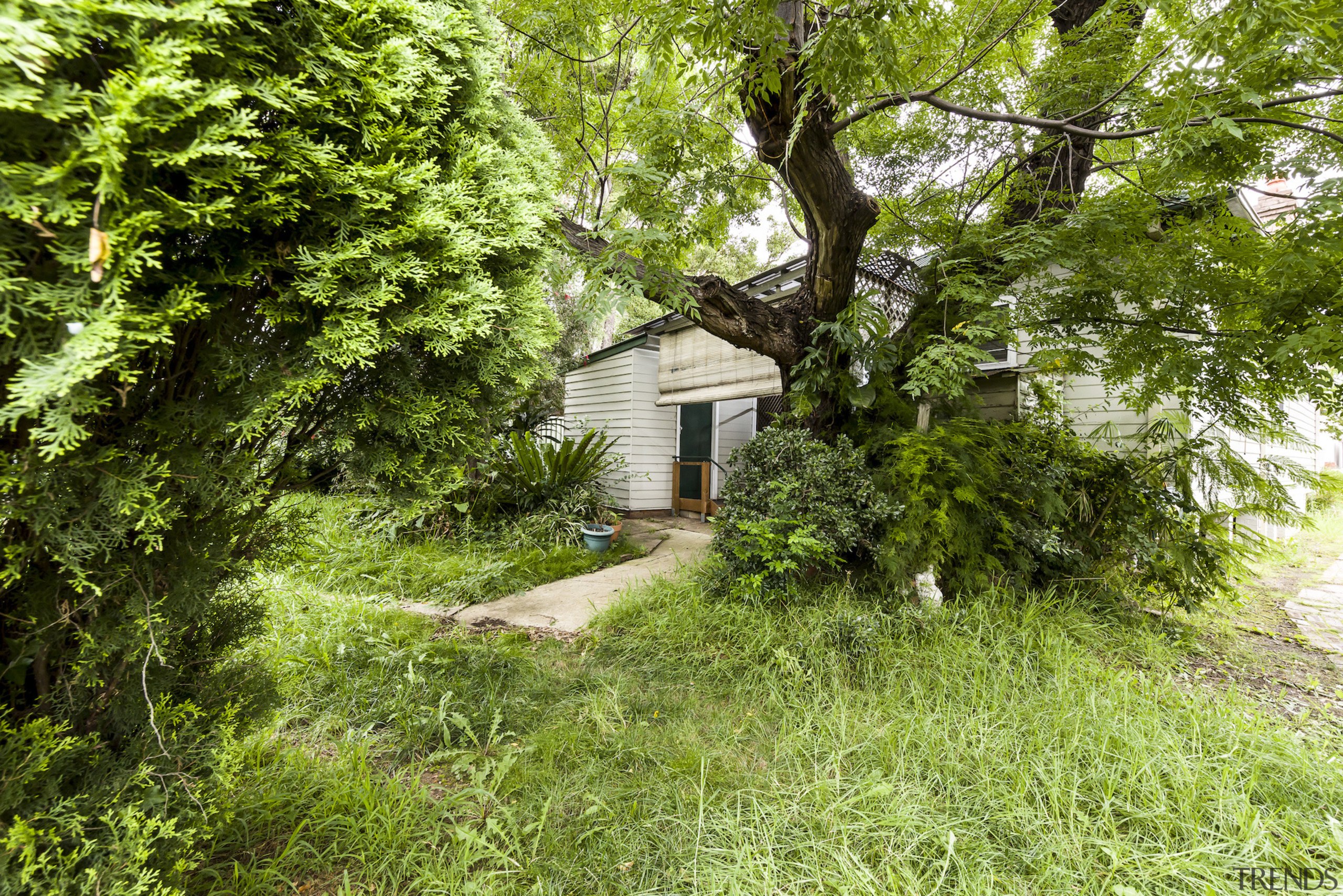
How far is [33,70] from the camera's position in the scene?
67cm

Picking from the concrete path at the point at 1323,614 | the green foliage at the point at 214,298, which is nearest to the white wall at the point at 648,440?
the green foliage at the point at 214,298

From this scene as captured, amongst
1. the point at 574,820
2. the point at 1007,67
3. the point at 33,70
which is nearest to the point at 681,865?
the point at 574,820

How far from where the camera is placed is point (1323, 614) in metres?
3.65

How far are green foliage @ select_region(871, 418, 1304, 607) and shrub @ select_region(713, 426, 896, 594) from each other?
0.69 ft

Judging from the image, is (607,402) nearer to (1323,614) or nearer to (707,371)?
(707,371)

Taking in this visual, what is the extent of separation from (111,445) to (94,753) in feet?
2.45

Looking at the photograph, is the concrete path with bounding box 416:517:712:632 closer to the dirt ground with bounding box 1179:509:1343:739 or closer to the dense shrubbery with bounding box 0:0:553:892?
the dense shrubbery with bounding box 0:0:553:892

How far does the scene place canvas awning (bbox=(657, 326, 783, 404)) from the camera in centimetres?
536

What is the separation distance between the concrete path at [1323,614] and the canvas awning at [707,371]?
4112mm

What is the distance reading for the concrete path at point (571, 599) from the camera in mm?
3242

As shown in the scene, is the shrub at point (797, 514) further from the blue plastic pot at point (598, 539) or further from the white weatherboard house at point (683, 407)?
the white weatherboard house at point (683, 407)

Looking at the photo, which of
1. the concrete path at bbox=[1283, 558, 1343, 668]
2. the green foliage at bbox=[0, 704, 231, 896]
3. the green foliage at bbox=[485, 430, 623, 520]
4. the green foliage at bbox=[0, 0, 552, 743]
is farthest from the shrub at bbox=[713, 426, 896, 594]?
the concrete path at bbox=[1283, 558, 1343, 668]

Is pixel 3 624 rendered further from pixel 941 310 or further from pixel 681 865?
pixel 941 310

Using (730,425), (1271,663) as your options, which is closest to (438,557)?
(730,425)
